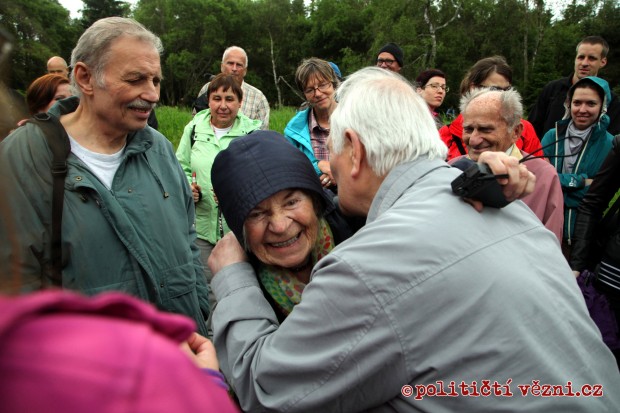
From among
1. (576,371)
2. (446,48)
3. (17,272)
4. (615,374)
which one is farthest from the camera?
(446,48)

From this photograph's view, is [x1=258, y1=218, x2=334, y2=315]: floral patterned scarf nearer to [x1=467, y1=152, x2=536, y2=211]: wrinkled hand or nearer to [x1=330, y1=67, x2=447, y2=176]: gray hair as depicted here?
[x1=330, y1=67, x2=447, y2=176]: gray hair

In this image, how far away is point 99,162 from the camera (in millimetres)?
2318

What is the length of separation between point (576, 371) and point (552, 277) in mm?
276

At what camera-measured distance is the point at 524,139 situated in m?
4.13

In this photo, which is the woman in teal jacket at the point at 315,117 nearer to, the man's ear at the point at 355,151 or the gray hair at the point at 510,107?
the gray hair at the point at 510,107

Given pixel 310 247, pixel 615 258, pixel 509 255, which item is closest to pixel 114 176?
pixel 310 247

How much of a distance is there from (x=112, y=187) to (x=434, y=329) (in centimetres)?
158

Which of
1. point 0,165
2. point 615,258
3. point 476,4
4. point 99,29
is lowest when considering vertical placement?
point 615,258

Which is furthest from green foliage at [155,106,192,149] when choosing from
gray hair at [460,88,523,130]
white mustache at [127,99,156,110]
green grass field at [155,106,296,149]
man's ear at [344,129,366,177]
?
man's ear at [344,129,366,177]

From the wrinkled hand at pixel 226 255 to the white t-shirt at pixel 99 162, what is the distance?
1.92ft

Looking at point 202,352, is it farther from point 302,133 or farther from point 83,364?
Result: point 302,133

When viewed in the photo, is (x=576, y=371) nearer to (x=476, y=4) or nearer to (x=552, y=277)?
(x=552, y=277)

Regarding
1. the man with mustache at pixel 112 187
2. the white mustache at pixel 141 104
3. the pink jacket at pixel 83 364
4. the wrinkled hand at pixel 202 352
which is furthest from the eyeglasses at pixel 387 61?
the pink jacket at pixel 83 364

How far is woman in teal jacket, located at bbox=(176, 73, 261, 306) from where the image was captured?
181 inches
